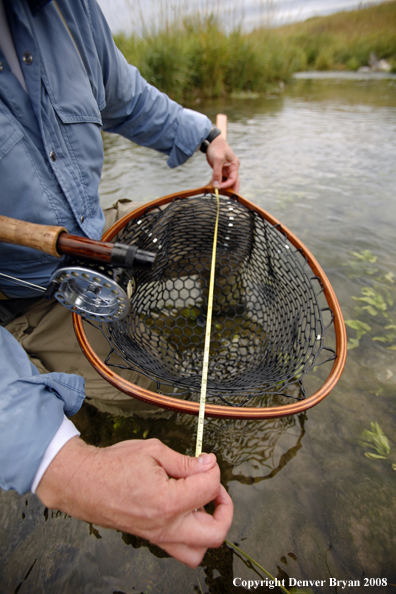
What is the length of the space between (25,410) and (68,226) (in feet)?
2.61

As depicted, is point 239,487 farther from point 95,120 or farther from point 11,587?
point 95,120

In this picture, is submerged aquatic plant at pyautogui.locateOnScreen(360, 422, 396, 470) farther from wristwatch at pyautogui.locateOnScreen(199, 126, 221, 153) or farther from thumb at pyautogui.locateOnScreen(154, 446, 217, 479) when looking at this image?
wristwatch at pyautogui.locateOnScreen(199, 126, 221, 153)

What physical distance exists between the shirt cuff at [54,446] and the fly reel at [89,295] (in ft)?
1.28

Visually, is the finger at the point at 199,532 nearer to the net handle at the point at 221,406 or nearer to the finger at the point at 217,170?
the net handle at the point at 221,406

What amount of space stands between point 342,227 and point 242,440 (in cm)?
243

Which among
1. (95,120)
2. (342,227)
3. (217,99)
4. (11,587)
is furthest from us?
(217,99)

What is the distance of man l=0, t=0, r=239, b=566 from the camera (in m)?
0.66

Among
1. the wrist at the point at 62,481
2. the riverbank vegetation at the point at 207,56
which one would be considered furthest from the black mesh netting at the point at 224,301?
the riverbank vegetation at the point at 207,56

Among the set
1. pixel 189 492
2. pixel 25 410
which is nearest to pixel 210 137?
pixel 25 410

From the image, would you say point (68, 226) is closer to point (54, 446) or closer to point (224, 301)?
point (54, 446)

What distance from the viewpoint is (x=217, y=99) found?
8.62 meters

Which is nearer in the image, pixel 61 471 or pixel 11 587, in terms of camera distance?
pixel 61 471

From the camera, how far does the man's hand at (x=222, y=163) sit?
5.61 feet

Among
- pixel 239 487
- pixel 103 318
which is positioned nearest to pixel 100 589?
pixel 239 487
